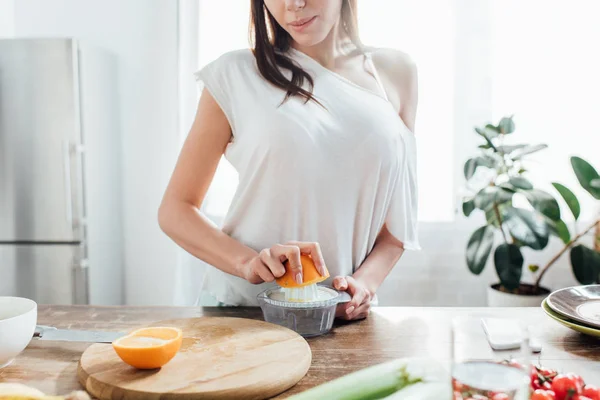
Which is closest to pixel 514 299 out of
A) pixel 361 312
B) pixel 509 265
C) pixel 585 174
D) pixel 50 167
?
→ pixel 509 265

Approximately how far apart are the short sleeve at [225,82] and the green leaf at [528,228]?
1518 millimetres

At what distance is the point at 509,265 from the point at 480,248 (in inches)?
5.5

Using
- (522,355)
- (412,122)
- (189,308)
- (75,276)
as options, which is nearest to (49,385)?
(189,308)

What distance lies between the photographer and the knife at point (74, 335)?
92 centimetres

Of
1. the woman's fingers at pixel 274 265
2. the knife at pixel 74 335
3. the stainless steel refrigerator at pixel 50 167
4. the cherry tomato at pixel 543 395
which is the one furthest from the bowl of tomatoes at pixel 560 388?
the stainless steel refrigerator at pixel 50 167

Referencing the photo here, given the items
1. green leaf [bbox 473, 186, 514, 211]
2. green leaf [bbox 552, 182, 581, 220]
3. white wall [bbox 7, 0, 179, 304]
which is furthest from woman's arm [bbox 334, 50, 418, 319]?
white wall [bbox 7, 0, 179, 304]

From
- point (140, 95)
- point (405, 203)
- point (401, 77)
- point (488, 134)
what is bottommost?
point (405, 203)

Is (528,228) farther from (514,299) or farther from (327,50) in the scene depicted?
(327,50)

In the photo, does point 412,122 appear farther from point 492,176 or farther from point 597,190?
point 492,176

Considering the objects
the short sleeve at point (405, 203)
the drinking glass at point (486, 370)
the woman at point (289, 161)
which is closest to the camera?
the drinking glass at point (486, 370)

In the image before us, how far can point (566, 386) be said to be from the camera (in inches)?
29.1

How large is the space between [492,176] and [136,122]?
75.3 inches

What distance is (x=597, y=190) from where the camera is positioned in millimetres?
2236

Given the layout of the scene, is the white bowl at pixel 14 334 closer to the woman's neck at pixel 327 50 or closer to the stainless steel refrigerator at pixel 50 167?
the woman's neck at pixel 327 50
